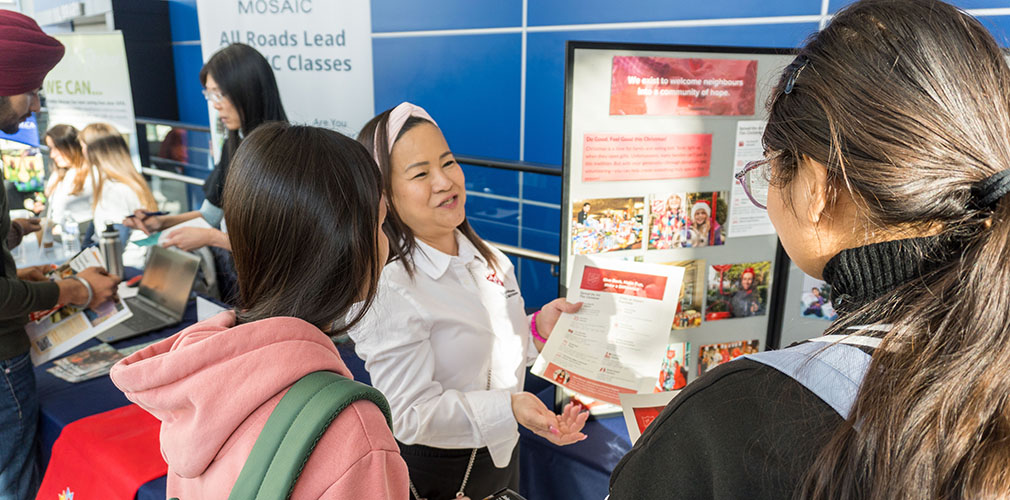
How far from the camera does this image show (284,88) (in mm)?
3246

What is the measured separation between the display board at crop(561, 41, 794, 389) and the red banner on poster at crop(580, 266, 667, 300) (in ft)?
0.17

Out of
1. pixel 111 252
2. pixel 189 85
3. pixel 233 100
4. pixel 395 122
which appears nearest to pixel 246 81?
pixel 233 100

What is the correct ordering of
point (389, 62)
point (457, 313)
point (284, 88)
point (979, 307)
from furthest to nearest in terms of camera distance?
point (389, 62) < point (284, 88) < point (457, 313) < point (979, 307)

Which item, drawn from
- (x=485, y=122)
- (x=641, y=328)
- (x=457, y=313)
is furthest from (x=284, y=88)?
(x=641, y=328)

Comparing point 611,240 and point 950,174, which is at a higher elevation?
point 950,174

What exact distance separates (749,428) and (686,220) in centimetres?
112

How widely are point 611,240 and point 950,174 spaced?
0.98 metres

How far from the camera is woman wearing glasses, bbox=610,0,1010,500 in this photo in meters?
0.59

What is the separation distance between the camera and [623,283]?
158cm

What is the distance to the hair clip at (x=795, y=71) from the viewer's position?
2.44 feet

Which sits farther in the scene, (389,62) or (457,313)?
(389,62)

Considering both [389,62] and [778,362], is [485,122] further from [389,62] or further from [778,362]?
[778,362]

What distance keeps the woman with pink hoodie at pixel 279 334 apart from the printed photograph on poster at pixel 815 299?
1.27 m

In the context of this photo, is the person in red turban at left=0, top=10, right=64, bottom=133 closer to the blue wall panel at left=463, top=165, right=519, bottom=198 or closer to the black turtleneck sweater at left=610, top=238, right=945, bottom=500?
the black turtleneck sweater at left=610, top=238, right=945, bottom=500
